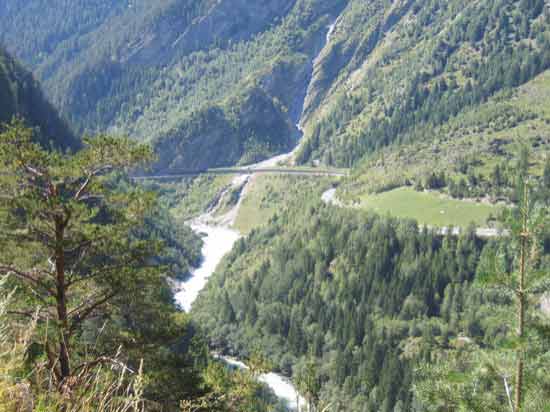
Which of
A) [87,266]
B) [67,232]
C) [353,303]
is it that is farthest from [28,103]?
[67,232]

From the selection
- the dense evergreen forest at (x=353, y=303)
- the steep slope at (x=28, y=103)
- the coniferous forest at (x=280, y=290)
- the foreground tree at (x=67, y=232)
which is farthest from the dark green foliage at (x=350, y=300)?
the foreground tree at (x=67, y=232)

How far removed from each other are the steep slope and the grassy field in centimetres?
9547

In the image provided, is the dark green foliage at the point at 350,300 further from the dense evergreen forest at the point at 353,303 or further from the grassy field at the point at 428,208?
the grassy field at the point at 428,208

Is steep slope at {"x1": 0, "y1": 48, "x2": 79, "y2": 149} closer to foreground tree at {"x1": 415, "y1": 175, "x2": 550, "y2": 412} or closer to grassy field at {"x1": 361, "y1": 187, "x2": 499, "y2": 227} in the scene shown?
grassy field at {"x1": 361, "y1": 187, "x2": 499, "y2": 227}

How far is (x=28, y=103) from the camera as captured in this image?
186625 mm

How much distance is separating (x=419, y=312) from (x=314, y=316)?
936 inches

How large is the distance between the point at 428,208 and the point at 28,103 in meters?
125

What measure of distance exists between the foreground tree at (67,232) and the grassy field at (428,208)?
429 feet

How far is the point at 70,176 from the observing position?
2306cm

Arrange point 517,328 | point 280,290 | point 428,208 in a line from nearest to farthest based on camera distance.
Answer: point 517,328, point 280,290, point 428,208

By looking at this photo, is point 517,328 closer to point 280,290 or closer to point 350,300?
point 350,300

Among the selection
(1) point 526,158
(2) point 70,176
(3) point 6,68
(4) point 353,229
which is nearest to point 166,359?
(2) point 70,176

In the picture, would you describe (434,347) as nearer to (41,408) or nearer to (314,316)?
(314,316)

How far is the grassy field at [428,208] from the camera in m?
151
